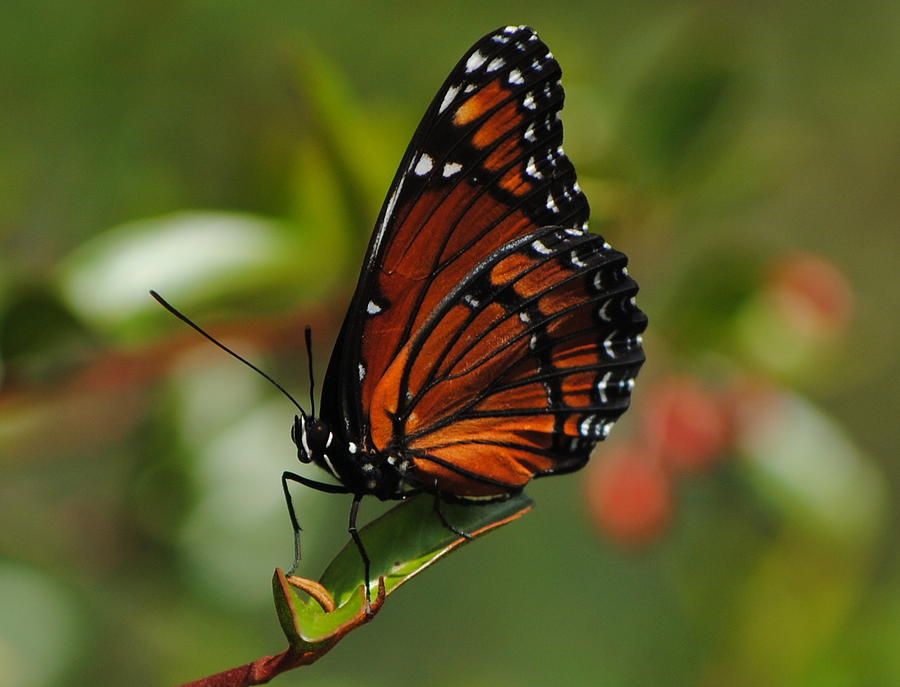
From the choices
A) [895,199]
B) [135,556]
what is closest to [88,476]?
[135,556]

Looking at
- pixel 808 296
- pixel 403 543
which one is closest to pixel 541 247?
pixel 403 543

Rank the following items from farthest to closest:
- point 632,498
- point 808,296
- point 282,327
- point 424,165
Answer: point 632,498
point 808,296
point 282,327
point 424,165

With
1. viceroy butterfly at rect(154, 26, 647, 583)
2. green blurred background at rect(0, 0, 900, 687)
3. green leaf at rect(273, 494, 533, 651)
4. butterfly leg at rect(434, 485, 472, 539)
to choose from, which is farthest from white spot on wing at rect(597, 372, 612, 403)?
butterfly leg at rect(434, 485, 472, 539)

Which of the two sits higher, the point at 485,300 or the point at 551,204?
the point at 551,204

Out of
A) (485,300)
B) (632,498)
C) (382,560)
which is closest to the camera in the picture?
(382,560)

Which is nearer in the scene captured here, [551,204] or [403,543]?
[403,543]

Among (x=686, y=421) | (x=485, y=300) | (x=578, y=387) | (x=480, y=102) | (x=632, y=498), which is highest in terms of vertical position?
(x=480, y=102)

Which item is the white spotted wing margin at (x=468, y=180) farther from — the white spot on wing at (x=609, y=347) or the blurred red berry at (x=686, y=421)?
the blurred red berry at (x=686, y=421)

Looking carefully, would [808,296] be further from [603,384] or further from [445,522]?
[445,522]
